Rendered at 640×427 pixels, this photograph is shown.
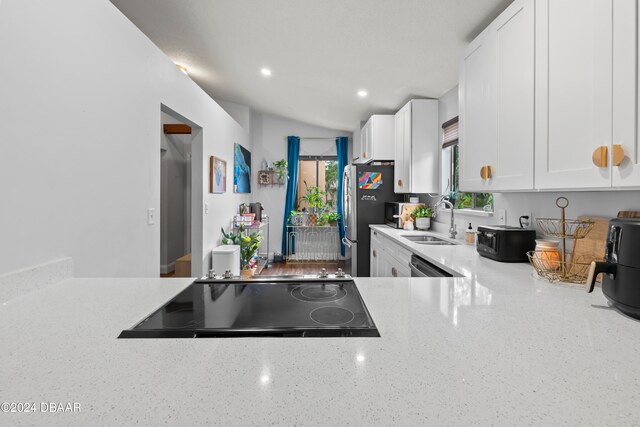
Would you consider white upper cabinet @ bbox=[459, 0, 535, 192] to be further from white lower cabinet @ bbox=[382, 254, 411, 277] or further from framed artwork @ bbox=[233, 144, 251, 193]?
framed artwork @ bbox=[233, 144, 251, 193]

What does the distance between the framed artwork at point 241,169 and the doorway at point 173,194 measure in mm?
842

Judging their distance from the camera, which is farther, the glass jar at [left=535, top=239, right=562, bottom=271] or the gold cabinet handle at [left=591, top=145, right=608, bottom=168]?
the glass jar at [left=535, top=239, right=562, bottom=271]

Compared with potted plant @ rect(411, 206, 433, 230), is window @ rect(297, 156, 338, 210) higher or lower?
higher

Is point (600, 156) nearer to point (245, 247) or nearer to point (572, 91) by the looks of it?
point (572, 91)

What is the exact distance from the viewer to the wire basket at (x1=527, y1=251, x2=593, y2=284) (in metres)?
1.24

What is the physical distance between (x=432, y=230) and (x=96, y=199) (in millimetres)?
3129

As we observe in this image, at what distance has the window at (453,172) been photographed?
113 inches

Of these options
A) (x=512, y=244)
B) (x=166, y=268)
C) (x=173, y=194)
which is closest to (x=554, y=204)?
(x=512, y=244)

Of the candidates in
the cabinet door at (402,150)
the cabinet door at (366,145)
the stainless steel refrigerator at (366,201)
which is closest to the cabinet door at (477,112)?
the cabinet door at (402,150)

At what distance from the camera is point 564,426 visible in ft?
1.43

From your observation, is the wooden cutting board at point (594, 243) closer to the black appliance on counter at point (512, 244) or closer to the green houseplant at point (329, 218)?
the black appliance on counter at point (512, 244)

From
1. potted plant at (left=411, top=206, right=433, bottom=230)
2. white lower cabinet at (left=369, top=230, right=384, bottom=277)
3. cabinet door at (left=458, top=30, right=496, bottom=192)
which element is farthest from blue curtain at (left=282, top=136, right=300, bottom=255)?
cabinet door at (left=458, top=30, right=496, bottom=192)

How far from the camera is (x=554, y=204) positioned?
1.69 metres

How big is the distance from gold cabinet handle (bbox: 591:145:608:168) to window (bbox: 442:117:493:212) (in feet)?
5.85
